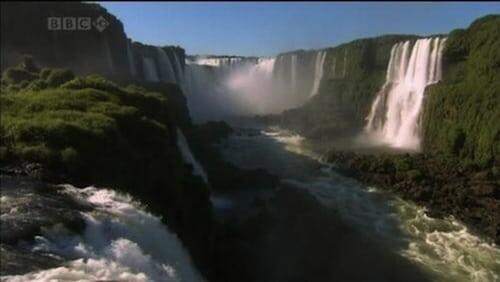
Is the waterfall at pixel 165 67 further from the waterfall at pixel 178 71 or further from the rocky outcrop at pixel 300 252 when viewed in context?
the rocky outcrop at pixel 300 252

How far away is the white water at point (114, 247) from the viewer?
1209 cm

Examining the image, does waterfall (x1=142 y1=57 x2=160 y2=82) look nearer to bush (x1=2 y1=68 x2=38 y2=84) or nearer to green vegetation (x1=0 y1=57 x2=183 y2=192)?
bush (x1=2 y1=68 x2=38 y2=84)

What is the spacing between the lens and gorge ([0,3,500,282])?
607 inches

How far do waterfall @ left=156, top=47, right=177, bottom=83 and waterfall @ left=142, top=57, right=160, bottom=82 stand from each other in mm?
1432

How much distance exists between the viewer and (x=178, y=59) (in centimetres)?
7306

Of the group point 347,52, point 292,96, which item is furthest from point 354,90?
point 292,96

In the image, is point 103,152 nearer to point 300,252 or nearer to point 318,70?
point 300,252

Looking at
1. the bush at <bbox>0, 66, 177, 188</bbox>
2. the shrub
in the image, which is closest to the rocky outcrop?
the bush at <bbox>0, 66, 177, 188</bbox>

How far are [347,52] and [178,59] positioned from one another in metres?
20.7

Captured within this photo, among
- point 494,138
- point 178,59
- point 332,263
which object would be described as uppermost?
point 178,59

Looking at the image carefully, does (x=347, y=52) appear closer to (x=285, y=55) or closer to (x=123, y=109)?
(x=285, y=55)

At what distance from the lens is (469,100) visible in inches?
1743

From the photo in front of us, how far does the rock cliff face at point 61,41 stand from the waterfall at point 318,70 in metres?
30.4

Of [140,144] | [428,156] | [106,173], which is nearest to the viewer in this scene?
[106,173]
